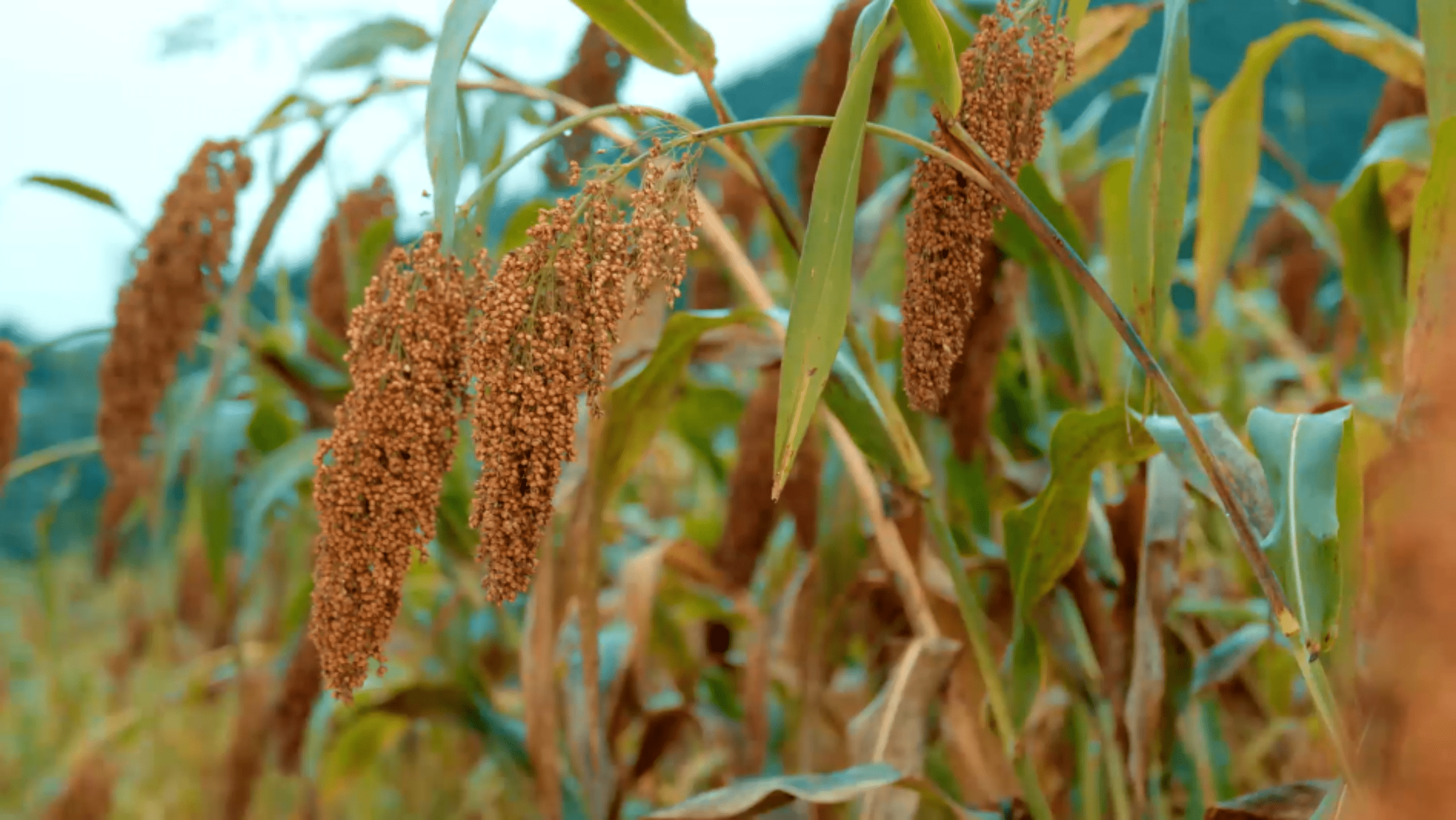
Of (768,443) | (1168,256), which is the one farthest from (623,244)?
(768,443)

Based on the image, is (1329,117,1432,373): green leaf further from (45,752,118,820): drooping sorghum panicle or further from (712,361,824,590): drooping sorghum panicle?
(45,752,118,820): drooping sorghum panicle

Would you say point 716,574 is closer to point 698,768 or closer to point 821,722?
point 821,722

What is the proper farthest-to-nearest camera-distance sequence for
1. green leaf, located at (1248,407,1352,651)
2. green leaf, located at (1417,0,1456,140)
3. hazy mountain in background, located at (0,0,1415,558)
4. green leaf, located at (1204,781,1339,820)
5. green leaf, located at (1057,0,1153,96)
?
hazy mountain in background, located at (0,0,1415,558) < green leaf, located at (1057,0,1153,96) < green leaf, located at (1204,781,1339,820) < green leaf, located at (1417,0,1456,140) < green leaf, located at (1248,407,1352,651)

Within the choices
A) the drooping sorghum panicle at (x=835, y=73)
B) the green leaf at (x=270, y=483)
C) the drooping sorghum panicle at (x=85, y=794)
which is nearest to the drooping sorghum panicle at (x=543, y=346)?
the drooping sorghum panicle at (x=835, y=73)

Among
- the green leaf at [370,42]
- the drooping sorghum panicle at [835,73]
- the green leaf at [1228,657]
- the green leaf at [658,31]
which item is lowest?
the green leaf at [1228,657]

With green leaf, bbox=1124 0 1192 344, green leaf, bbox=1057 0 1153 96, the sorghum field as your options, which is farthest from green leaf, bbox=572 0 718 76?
green leaf, bbox=1057 0 1153 96

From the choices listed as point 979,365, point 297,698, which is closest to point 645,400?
point 979,365

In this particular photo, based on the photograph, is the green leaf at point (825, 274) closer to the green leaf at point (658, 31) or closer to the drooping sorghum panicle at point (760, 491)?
the green leaf at point (658, 31)
